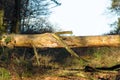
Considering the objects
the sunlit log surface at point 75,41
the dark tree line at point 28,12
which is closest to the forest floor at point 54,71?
the sunlit log surface at point 75,41

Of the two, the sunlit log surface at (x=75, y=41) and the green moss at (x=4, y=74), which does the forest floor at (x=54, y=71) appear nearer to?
the green moss at (x=4, y=74)

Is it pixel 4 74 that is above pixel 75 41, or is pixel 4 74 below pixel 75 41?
below

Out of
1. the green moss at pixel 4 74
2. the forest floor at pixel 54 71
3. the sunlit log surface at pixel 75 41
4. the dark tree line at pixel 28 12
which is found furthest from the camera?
the dark tree line at pixel 28 12

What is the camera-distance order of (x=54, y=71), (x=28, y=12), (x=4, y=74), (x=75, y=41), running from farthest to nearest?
(x=28, y=12) < (x=54, y=71) < (x=4, y=74) < (x=75, y=41)

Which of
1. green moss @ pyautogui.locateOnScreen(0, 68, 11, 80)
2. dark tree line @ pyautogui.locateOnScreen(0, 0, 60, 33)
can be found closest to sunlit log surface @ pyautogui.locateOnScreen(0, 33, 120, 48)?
green moss @ pyautogui.locateOnScreen(0, 68, 11, 80)

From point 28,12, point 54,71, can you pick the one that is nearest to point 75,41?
point 54,71

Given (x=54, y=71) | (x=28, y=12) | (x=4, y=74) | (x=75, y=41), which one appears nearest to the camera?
(x=75, y=41)

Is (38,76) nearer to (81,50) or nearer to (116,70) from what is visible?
(116,70)

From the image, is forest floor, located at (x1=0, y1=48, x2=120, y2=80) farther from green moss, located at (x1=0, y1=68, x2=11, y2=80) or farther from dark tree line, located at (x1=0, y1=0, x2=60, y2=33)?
dark tree line, located at (x1=0, y1=0, x2=60, y2=33)

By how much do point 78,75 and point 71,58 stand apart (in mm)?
2559

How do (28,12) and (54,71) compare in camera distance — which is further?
(28,12)

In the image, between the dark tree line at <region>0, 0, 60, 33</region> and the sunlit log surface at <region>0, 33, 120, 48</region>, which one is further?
the dark tree line at <region>0, 0, 60, 33</region>

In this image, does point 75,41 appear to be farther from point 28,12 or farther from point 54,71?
point 28,12

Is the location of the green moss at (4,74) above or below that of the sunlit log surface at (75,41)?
below
